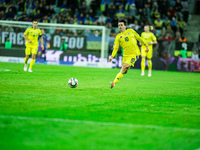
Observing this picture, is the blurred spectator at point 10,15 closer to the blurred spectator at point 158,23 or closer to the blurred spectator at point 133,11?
the blurred spectator at point 133,11

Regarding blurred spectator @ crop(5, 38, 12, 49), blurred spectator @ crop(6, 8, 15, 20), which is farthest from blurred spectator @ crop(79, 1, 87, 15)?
blurred spectator @ crop(5, 38, 12, 49)

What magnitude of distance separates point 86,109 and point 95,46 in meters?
19.7

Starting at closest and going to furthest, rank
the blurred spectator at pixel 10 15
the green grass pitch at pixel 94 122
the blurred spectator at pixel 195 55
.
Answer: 1. the green grass pitch at pixel 94 122
2. the blurred spectator at pixel 195 55
3. the blurred spectator at pixel 10 15

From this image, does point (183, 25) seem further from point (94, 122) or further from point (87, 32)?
point (94, 122)

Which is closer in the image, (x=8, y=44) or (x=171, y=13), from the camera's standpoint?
(x=8, y=44)

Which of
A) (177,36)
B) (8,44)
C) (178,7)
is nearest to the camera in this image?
(8,44)

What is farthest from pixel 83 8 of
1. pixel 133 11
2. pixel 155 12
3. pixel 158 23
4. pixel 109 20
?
pixel 158 23

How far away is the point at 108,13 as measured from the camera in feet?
95.6

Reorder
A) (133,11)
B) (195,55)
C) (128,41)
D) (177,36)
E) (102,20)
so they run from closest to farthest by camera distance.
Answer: (128,41)
(195,55)
(177,36)
(102,20)
(133,11)

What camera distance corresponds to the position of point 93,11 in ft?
96.1

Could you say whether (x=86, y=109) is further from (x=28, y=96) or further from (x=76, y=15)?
(x=76, y=15)

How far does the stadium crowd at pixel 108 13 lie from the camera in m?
28.2

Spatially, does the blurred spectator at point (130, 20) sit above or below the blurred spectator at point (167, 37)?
above

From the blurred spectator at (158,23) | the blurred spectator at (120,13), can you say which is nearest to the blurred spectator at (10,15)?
the blurred spectator at (120,13)
